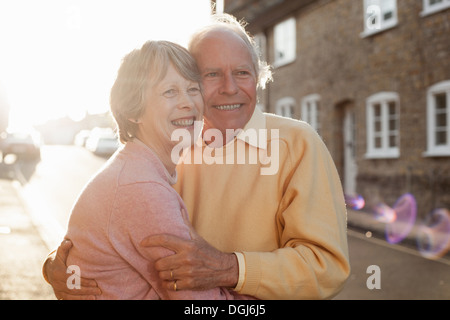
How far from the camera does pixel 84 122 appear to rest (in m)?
102

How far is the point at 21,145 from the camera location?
31.1 m

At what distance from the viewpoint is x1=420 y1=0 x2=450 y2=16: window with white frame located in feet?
42.3

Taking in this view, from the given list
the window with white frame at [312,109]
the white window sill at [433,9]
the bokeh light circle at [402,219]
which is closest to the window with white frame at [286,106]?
the window with white frame at [312,109]

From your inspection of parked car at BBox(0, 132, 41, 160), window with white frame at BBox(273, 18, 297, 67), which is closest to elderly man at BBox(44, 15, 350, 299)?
window with white frame at BBox(273, 18, 297, 67)

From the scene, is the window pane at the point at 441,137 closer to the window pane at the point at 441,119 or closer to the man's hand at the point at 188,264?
the window pane at the point at 441,119

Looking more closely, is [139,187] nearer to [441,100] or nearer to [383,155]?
[441,100]

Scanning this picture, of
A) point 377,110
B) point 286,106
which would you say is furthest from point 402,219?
point 286,106

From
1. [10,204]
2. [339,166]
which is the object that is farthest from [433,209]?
[10,204]

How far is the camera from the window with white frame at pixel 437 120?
526 inches

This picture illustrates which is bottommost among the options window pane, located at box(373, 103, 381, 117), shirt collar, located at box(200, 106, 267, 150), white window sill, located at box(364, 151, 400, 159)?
shirt collar, located at box(200, 106, 267, 150)

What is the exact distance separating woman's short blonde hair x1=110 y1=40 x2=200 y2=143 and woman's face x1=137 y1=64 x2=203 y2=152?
20mm

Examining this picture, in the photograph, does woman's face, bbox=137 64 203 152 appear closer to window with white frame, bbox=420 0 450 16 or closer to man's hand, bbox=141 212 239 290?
man's hand, bbox=141 212 239 290
